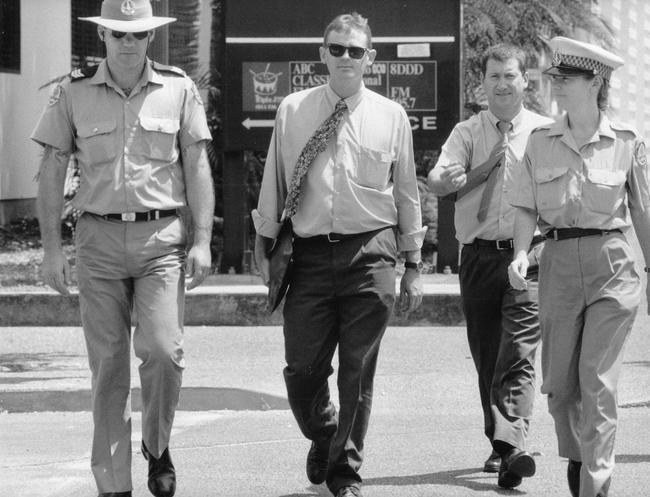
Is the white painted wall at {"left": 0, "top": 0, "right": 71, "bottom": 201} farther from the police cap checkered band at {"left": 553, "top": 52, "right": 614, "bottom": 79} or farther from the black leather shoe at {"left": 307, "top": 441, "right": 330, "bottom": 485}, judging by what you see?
the police cap checkered band at {"left": 553, "top": 52, "right": 614, "bottom": 79}

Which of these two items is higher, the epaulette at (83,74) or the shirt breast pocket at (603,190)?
the epaulette at (83,74)

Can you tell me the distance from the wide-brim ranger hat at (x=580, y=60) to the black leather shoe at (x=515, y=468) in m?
1.73

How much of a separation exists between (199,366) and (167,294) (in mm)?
4240

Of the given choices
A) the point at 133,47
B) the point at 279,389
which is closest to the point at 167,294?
the point at 133,47

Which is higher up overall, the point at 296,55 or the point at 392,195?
the point at 296,55

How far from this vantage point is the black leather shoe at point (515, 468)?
6211 mm

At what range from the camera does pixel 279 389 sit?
9148 mm

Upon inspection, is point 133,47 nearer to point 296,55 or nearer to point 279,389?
point 279,389

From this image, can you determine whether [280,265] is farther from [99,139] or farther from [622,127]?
[622,127]

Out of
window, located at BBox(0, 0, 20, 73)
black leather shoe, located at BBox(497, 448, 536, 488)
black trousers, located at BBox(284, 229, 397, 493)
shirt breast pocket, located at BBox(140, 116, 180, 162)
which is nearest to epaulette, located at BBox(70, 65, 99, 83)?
shirt breast pocket, located at BBox(140, 116, 180, 162)

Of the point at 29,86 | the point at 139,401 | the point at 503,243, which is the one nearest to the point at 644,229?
the point at 503,243

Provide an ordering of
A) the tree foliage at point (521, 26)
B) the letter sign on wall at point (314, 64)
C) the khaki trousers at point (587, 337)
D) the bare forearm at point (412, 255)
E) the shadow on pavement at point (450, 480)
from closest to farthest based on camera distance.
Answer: the khaki trousers at point (587, 337), the bare forearm at point (412, 255), the shadow on pavement at point (450, 480), the letter sign on wall at point (314, 64), the tree foliage at point (521, 26)

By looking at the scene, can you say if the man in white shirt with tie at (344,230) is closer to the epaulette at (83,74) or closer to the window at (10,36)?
the epaulette at (83,74)

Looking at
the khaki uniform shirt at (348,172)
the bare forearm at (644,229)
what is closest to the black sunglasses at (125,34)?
the khaki uniform shirt at (348,172)
